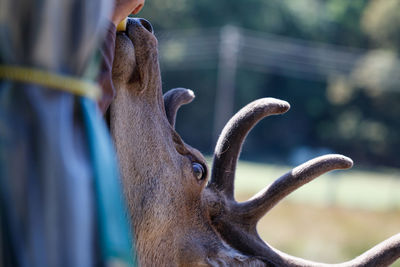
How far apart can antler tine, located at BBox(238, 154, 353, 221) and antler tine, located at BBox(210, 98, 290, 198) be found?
0.11m

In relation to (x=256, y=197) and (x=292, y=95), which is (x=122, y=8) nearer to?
(x=256, y=197)

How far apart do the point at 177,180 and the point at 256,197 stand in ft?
1.56

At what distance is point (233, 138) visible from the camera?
3.20m

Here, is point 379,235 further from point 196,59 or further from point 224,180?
point 196,59

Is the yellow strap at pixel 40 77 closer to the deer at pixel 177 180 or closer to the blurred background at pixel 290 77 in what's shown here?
the deer at pixel 177 180

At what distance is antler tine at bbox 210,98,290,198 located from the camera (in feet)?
10.2

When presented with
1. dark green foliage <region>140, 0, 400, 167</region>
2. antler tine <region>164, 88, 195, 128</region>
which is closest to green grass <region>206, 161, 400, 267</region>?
antler tine <region>164, 88, 195, 128</region>

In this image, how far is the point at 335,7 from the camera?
73.4m

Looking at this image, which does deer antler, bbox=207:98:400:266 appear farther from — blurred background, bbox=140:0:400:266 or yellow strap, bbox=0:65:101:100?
blurred background, bbox=140:0:400:266

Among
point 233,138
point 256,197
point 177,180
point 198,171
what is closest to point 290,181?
point 256,197

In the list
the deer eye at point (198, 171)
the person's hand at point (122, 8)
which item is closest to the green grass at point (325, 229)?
the deer eye at point (198, 171)

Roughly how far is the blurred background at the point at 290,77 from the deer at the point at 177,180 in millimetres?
40446

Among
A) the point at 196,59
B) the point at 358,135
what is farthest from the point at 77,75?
the point at 358,135

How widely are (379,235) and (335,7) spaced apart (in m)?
57.7
